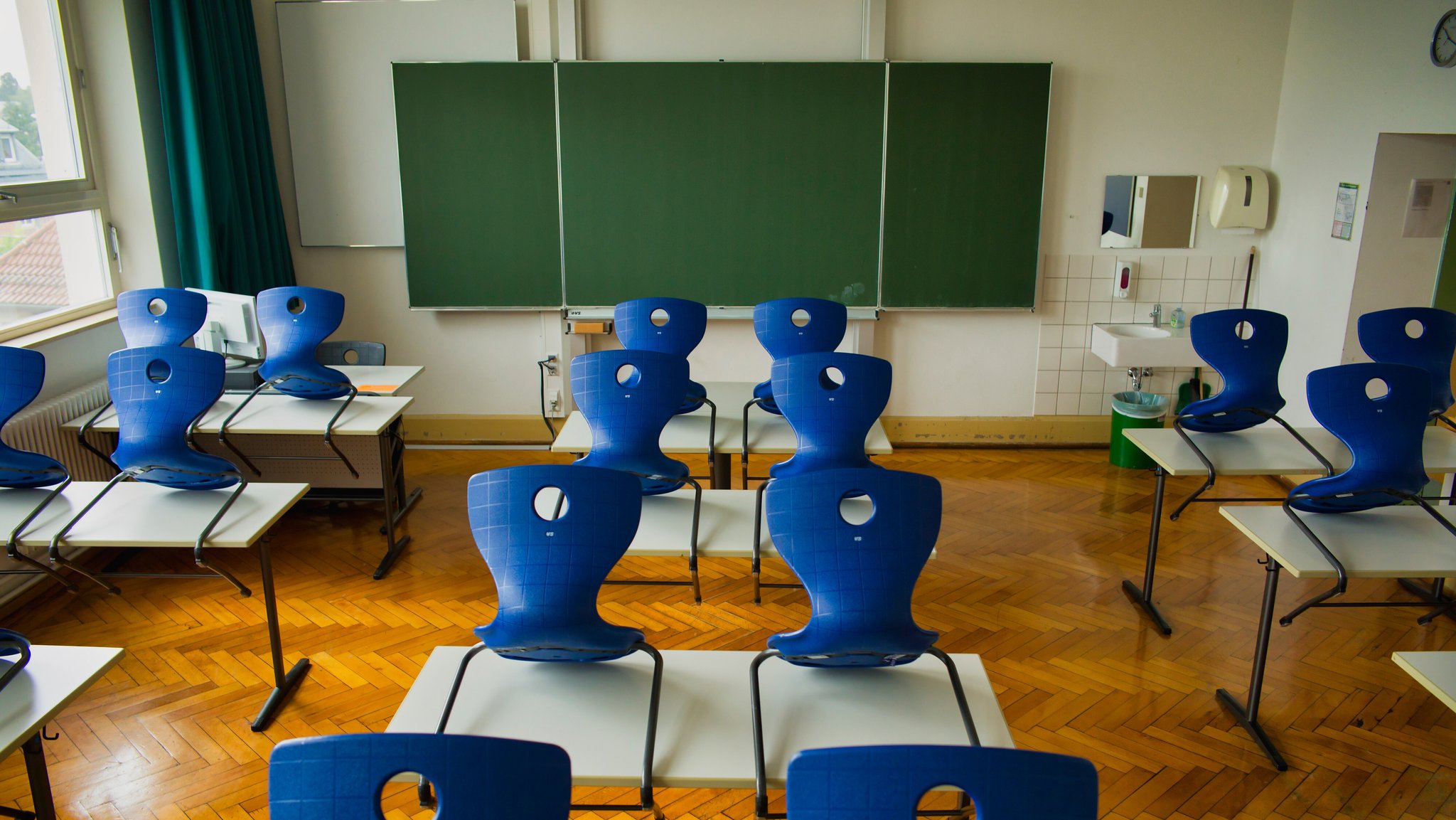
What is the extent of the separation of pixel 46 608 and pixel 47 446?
0.75 metres

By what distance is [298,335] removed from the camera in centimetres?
481

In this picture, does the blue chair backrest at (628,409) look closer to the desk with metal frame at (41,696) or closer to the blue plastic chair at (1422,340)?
the desk with metal frame at (41,696)

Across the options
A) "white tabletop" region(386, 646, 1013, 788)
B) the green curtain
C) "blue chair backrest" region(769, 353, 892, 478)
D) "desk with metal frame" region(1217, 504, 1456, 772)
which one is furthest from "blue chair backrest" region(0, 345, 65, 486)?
"desk with metal frame" region(1217, 504, 1456, 772)

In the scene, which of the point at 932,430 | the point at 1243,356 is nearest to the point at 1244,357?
the point at 1243,356

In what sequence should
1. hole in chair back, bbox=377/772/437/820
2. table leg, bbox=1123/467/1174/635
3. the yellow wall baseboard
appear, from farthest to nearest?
the yellow wall baseboard
table leg, bbox=1123/467/1174/635
hole in chair back, bbox=377/772/437/820

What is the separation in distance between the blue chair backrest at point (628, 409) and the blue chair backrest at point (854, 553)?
1.15 m

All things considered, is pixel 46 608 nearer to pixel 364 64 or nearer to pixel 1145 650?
pixel 364 64

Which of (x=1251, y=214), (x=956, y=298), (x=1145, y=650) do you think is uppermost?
(x=1251, y=214)

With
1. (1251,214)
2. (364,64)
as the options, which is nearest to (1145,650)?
(1251,214)

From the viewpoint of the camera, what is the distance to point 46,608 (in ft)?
14.6

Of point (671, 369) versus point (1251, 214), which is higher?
point (1251, 214)

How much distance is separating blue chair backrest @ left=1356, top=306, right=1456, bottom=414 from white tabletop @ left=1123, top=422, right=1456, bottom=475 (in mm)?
267

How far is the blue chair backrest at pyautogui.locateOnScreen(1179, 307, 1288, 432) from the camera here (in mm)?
4203

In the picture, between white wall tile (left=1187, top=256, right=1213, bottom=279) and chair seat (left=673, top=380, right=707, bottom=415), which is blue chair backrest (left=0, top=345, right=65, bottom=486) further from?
white wall tile (left=1187, top=256, right=1213, bottom=279)
